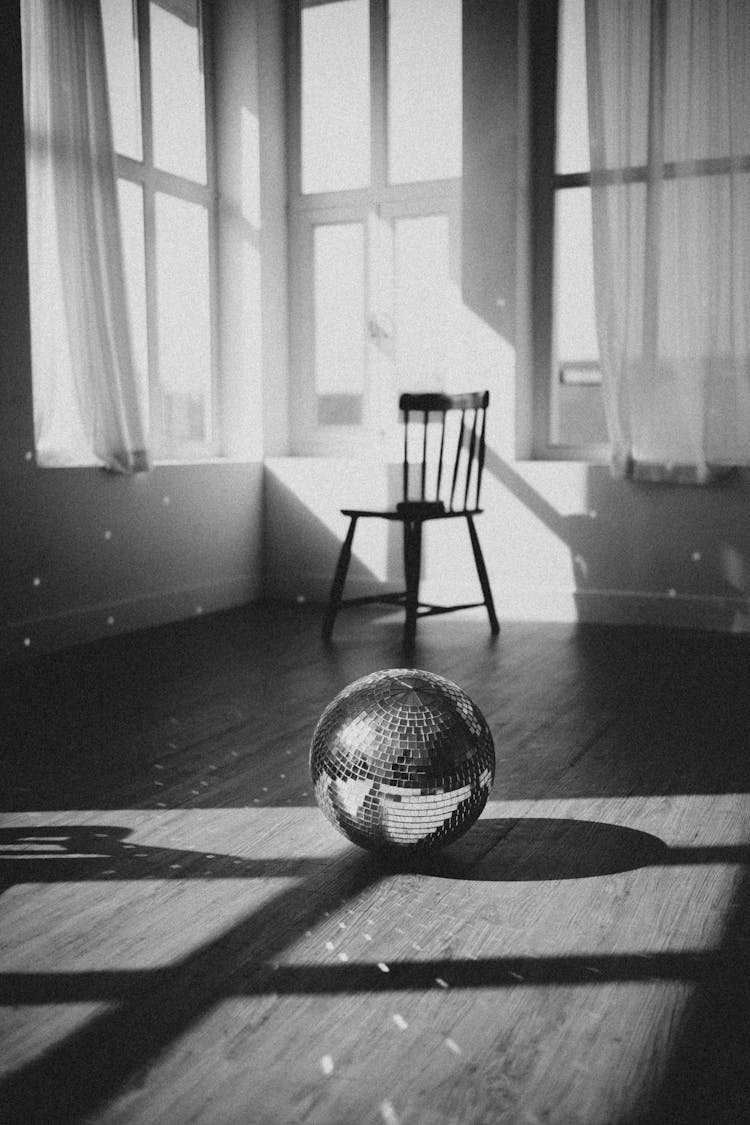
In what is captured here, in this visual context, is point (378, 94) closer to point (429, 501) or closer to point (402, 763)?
point (429, 501)

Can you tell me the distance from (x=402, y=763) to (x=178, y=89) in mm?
3735

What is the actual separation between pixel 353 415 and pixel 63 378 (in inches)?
60.3

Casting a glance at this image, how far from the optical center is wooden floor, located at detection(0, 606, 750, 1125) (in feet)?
3.36

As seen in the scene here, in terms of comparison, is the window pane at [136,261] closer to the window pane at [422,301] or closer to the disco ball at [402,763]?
the window pane at [422,301]

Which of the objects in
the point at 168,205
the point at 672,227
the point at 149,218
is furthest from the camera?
the point at 168,205

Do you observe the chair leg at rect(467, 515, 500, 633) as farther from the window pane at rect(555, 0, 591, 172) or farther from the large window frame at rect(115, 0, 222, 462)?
the window pane at rect(555, 0, 591, 172)

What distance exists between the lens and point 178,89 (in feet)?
13.9

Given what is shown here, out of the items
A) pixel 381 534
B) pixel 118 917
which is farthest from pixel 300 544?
pixel 118 917

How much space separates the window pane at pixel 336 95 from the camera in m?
4.42

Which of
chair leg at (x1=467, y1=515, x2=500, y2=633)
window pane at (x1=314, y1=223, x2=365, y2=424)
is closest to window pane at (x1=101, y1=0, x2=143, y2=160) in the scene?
window pane at (x1=314, y1=223, x2=365, y2=424)

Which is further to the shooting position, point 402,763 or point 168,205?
point 168,205

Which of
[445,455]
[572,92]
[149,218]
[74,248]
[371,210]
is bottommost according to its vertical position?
[445,455]

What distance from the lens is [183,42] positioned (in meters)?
4.26

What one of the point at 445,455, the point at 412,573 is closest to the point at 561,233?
the point at 445,455
